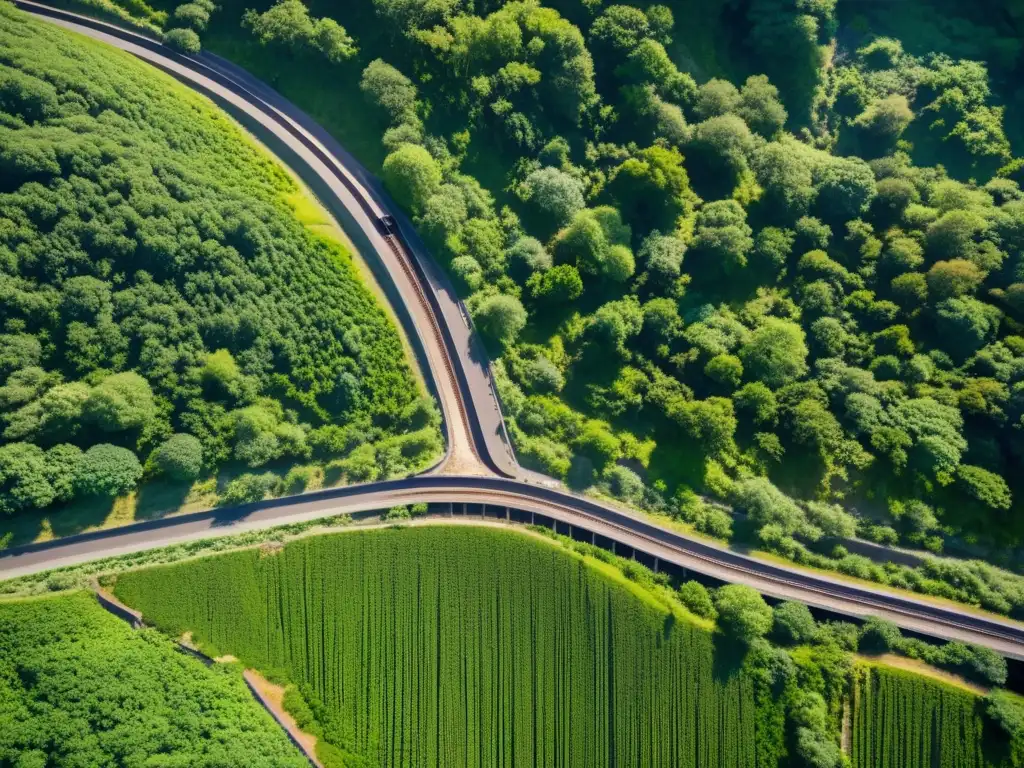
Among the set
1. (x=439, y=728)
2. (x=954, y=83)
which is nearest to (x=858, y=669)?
(x=439, y=728)

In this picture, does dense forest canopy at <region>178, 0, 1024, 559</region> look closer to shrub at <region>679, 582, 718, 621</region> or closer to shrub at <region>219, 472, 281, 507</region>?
shrub at <region>679, 582, 718, 621</region>

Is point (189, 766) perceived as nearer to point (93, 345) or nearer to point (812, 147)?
point (93, 345)

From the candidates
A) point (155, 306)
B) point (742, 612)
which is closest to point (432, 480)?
point (155, 306)

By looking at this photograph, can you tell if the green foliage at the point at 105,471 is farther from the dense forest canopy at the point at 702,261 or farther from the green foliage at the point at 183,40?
the green foliage at the point at 183,40

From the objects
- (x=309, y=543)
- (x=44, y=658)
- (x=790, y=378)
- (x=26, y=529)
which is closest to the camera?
(x=44, y=658)

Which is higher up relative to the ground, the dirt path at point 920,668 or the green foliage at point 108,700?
the dirt path at point 920,668

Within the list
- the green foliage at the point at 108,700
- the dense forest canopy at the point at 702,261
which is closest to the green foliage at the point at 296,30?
the dense forest canopy at the point at 702,261
